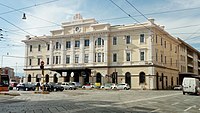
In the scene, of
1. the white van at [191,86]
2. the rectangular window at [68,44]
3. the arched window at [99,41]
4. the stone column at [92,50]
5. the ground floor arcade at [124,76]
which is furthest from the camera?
the rectangular window at [68,44]

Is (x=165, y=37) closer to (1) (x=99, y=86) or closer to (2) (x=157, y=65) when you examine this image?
(2) (x=157, y=65)

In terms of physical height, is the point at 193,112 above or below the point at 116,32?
below

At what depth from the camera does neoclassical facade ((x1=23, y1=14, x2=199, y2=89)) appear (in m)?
57.5

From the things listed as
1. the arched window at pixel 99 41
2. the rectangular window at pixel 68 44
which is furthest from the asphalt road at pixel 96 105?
the rectangular window at pixel 68 44

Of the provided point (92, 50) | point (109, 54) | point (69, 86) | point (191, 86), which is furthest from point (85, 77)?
point (191, 86)

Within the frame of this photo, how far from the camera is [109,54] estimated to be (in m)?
62.7

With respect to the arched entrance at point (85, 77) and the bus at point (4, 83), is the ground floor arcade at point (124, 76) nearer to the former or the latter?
the arched entrance at point (85, 77)

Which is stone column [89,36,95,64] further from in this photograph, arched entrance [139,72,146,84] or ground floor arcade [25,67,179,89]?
arched entrance [139,72,146,84]

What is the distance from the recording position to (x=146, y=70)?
56500mm

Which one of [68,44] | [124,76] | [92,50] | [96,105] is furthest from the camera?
[68,44]

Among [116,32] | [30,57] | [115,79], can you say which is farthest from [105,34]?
[30,57]

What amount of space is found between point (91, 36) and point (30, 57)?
72.4 ft

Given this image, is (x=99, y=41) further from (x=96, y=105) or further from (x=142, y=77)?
(x=96, y=105)

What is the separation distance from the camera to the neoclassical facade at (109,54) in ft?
189
